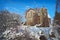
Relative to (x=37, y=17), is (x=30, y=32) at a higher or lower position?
lower

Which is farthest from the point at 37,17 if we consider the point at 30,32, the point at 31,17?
the point at 30,32

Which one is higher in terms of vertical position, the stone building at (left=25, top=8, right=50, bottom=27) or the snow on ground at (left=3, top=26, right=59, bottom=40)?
the stone building at (left=25, top=8, right=50, bottom=27)

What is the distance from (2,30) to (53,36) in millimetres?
842

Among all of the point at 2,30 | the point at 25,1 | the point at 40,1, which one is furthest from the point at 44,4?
the point at 2,30

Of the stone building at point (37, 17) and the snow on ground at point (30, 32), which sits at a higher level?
the stone building at point (37, 17)

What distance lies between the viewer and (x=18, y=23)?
282cm

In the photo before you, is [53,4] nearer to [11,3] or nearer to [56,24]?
[56,24]

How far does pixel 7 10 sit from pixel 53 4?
77cm

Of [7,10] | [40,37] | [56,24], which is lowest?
[40,37]

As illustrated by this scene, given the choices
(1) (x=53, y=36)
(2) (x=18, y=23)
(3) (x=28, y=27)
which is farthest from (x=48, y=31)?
(2) (x=18, y=23)

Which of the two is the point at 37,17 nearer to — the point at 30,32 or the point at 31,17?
the point at 31,17

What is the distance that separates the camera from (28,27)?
2.82m

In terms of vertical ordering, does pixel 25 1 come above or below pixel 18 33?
above

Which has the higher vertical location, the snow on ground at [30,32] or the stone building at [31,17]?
the stone building at [31,17]
